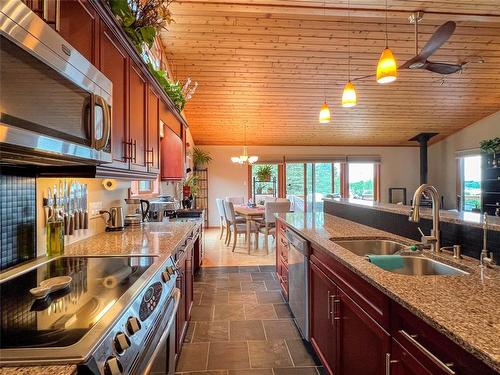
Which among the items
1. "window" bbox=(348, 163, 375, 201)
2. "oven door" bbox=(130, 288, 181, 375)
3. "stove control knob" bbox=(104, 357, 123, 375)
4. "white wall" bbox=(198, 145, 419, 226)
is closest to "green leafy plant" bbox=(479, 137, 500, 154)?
"white wall" bbox=(198, 145, 419, 226)

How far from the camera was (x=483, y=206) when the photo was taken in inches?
270

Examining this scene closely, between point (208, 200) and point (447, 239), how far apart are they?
721 cm

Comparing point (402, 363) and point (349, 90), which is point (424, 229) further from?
point (349, 90)

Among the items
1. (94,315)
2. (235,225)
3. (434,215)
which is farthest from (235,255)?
(94,315)

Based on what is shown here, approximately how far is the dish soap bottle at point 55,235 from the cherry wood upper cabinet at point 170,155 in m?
1.75

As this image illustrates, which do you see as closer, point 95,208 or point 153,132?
point 95,208

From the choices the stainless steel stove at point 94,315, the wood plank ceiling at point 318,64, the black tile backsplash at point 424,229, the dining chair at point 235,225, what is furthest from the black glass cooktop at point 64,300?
the dining chair at point 235,225

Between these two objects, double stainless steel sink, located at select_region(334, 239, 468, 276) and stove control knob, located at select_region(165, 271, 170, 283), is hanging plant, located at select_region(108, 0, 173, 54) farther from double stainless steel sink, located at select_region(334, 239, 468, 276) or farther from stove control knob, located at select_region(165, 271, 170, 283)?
double stainless steel sink, located at select_region(334, 239, 468, 276)

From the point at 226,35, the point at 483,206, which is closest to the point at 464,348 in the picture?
the point at 226,35

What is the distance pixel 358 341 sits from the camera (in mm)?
1386

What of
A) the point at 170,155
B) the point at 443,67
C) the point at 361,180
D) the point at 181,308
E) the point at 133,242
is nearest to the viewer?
the point at 133,242

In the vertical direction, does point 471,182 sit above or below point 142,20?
below

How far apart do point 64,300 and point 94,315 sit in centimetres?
22

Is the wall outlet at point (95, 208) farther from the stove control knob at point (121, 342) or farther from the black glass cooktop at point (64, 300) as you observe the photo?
the stove control knob at point (121, 342)
